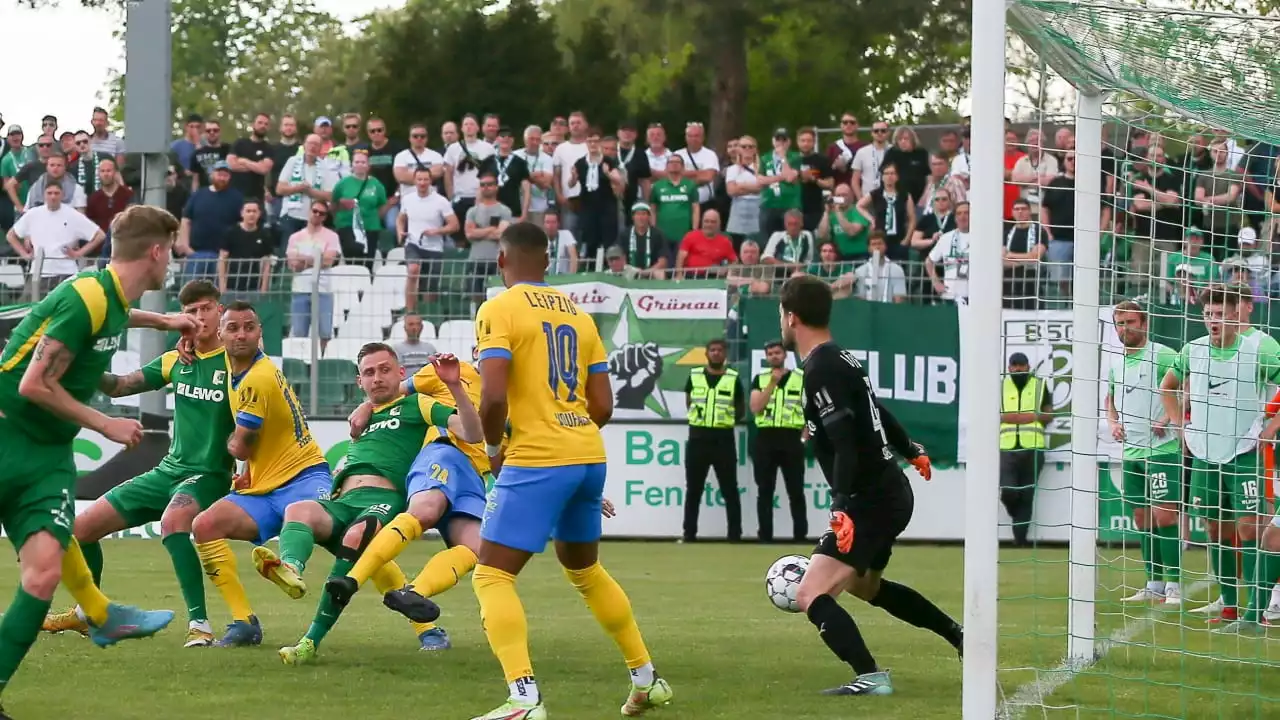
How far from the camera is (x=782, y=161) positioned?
2052 centimetres

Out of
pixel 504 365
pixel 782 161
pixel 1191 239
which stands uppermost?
pixel 782 161

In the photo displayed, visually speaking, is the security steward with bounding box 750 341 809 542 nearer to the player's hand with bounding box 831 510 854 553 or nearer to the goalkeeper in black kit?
the goalkeeper in black kit

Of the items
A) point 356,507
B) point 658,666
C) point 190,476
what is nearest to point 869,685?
point 658,666

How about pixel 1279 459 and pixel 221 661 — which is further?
pixel 1279 459

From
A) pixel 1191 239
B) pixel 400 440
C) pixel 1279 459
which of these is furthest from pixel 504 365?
pixel 1279 459

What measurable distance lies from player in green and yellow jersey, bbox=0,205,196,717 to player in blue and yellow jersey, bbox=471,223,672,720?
1.46m

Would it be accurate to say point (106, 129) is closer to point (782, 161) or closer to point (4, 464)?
point (782, 161)

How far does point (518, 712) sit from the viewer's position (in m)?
6.64

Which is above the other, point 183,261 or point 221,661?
point 183,261

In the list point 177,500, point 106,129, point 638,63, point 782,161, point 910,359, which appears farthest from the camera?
point 638,63

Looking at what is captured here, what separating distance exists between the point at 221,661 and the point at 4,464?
2150 mm

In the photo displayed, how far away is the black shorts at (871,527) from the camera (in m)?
7.73

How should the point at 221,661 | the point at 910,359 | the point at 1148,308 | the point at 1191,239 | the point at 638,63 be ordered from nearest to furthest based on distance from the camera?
the point at 221,661, the point at 1148,308, the point at 1191,239, the point at 910,359, the point at 638,63

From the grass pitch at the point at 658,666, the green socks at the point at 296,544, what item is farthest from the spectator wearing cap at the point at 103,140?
the green socks at the point at 296,544
